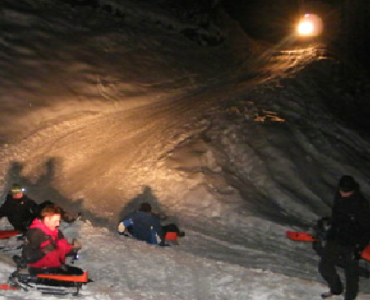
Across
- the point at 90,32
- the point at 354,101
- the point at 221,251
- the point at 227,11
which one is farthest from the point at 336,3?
the point at 221,251

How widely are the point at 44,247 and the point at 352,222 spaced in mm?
3820

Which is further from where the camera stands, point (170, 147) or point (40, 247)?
point (170, 147)

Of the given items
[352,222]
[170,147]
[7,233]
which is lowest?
[7,233]

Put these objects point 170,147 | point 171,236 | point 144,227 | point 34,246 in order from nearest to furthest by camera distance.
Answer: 1. point 34,246
2. point 144,227
3. point 171,236
4. point 170,147

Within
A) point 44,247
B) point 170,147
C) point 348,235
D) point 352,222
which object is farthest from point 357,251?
point 170,147

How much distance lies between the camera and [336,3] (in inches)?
1449

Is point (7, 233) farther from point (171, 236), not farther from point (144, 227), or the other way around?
point (171, 236)

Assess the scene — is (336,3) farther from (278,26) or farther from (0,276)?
(0,276)

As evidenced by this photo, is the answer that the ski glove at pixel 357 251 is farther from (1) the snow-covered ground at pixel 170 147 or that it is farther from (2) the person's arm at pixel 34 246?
(2) the person's arm at pixel 34 246

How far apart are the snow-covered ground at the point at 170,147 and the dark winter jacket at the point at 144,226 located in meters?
0.40

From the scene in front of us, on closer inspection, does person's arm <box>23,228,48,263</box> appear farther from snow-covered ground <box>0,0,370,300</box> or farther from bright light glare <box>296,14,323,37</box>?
bright light glare <box>296,14,323,37</box>

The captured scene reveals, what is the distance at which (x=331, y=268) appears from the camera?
6527mm

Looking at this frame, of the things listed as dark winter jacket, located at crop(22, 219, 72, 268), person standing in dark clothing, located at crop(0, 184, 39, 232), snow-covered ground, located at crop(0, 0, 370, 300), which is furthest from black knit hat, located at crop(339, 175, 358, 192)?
person standing in dark clothing, located at crop(0, 184, 39, 232)

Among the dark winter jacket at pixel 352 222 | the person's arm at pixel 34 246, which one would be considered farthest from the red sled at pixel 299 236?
the person's arm at pixel 34 246
